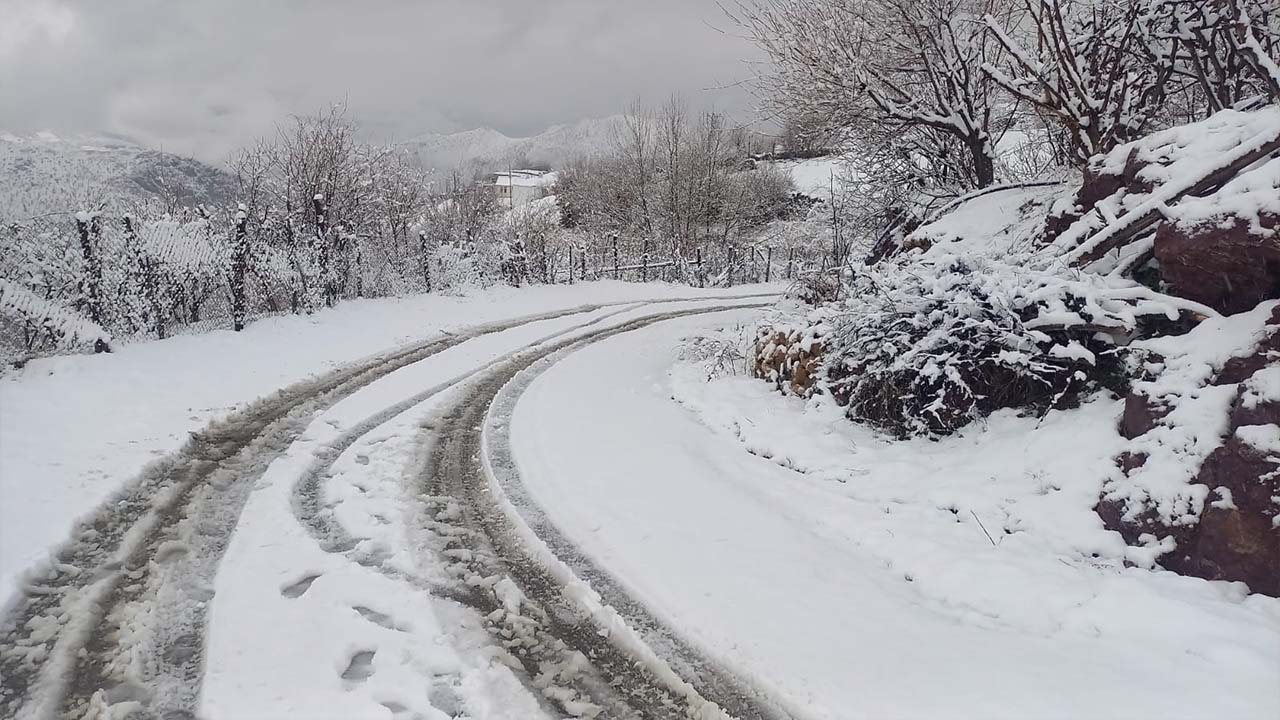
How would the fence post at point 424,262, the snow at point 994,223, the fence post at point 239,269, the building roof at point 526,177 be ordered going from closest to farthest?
the snow at point 994,223 < the fence post at point 239,269 < the fence post at point 424,262 < the building roof at point 526,177

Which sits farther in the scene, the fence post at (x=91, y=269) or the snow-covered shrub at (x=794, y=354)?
the fence post at (x=91, y=269)

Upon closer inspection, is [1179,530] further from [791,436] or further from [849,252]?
[849,252]

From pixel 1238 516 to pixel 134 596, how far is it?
6015 millimetres

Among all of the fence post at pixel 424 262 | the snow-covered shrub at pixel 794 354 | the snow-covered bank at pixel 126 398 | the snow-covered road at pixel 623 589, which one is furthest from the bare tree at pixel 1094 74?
the fence post at pixel 424 262

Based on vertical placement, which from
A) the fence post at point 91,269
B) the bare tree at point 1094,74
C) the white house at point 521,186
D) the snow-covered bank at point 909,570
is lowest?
the snow-covered bank at point 909,570

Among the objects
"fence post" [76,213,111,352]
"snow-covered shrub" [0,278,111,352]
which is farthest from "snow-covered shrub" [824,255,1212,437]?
"fence post" [76,213,111,352]

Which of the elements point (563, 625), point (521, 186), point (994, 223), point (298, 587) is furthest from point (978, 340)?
point (521, 186)

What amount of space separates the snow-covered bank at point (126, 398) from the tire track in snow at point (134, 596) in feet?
0.69

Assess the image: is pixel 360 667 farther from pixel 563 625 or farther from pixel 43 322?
pixel 43 322

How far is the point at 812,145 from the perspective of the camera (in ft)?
37.5

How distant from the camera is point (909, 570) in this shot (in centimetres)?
426

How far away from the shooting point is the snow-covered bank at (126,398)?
4.86 m

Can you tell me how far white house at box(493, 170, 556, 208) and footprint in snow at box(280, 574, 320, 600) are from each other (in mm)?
35100

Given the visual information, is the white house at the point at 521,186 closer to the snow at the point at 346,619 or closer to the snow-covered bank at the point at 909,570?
the snow-covered bank at the point at 909,570
